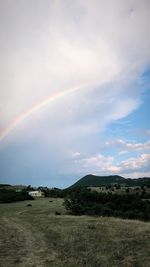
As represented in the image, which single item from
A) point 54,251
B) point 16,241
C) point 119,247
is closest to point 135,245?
point 119,247

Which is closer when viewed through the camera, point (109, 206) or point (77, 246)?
point (77, 246)

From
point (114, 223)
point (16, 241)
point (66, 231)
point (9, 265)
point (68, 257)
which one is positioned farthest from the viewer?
point (114, 223)

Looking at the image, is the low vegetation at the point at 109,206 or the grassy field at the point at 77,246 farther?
the low vegetation at the point at 109,206

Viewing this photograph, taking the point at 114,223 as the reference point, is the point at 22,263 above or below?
below

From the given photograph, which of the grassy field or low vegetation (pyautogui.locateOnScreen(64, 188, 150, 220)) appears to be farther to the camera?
low vegetation (pyautogui.locateOnScreen(64, 188, 150, 220))

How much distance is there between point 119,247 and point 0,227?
54.2 ft

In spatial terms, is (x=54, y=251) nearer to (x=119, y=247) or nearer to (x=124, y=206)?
(x=119, y=247)

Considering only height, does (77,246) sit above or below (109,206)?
below

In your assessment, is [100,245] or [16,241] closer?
[100,245]

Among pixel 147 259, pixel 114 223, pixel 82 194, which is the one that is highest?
pixel 82 194

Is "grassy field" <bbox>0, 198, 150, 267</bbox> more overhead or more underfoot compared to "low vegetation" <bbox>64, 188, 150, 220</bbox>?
more underfoot

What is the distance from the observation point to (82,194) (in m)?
72.2

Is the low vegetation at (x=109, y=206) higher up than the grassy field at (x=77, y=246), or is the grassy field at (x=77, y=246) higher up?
the low vegetation at (x=109, y=206)

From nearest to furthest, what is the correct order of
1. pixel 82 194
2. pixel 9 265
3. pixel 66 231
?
1. pixel 9 265
2. pixel 66 231
3. pixel 82 194
